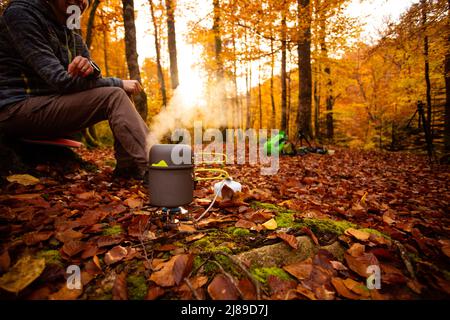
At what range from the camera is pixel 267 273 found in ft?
3.42

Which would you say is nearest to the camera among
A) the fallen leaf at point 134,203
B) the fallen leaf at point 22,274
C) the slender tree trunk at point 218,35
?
the fallen leaf at point 22,274

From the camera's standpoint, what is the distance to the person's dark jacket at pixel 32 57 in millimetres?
1775

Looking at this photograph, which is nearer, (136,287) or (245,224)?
(136,287)

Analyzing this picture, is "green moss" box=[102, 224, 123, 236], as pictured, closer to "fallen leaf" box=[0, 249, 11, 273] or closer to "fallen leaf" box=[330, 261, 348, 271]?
"fallen leaf" box=[0, 249, 11, 273]

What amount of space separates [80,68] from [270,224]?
5.95ft

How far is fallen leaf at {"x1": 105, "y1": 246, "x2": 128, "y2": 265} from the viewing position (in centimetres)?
104

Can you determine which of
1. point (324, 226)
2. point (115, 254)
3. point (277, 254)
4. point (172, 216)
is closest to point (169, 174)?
point (172, 216)

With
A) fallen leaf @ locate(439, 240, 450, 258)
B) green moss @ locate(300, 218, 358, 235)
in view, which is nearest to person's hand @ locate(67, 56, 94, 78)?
green moss @ locate(300, 218, 358, 235)

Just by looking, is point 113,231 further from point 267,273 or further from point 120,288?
point 267,273

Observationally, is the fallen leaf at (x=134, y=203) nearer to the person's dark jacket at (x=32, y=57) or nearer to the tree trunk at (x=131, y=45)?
the person's dark jacket at (x=32, y=57)

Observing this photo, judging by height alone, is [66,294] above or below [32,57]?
below

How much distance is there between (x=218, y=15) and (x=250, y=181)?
8170mm

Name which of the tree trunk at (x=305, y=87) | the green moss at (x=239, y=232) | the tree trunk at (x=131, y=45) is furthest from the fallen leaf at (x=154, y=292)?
the tree trunk at (x=305, y=87)

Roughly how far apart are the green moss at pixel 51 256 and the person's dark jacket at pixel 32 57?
1351mm
